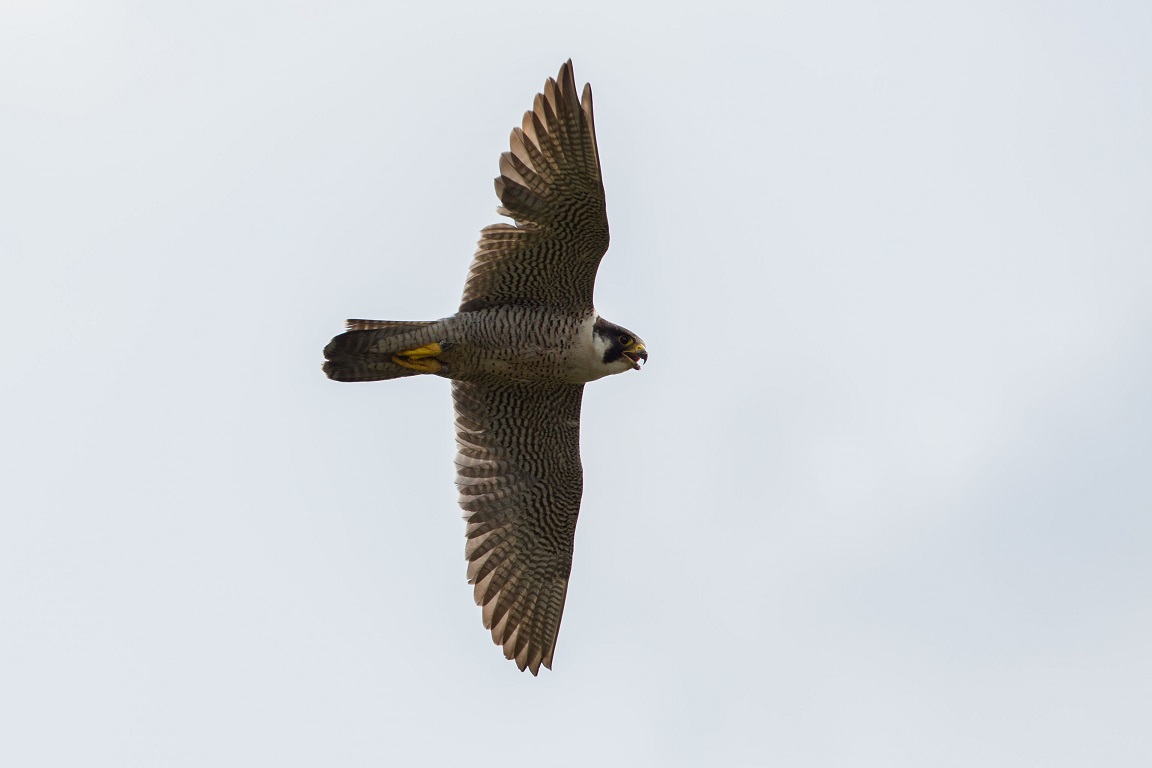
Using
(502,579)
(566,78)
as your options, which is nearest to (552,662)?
(502,579)

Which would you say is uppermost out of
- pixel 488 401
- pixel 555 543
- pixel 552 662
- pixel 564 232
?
pixel 564 232

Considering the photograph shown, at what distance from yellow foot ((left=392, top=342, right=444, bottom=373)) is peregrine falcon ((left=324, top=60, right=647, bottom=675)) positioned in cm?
1

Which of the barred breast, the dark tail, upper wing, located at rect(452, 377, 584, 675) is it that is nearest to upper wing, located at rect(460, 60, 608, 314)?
the barred breast

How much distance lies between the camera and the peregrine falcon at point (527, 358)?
14898 mm

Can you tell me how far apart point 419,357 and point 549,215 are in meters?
1.84

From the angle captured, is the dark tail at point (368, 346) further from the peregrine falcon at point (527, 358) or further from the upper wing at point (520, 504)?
the upper wing at point (520, 504)

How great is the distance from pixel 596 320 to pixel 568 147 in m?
1.82

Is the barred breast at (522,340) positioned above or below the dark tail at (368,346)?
above

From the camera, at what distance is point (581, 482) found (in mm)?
17266

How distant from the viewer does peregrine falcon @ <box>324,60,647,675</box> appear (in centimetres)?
1490

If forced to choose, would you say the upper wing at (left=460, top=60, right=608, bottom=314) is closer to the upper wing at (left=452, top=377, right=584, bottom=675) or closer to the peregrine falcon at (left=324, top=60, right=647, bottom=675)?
the peregrine falcon at (left=324, top=60, right=647, bottom=675)

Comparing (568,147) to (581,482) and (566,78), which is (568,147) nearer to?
(566,78)

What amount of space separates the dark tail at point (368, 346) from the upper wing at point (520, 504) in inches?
54.7

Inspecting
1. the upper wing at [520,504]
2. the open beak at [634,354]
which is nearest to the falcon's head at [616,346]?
the open beak at [634,354]
